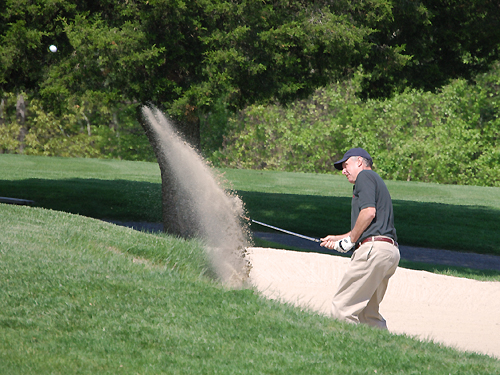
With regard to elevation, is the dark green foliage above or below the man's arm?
above

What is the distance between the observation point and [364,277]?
5.11 metres

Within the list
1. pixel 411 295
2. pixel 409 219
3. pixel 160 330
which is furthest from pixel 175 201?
pixel 409 219

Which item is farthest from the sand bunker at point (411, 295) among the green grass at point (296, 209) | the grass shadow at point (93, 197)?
the grass shadow at point (93, 197)

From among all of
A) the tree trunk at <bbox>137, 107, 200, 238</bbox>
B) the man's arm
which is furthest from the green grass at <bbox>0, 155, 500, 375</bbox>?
the tree trunk at <bbox>137, 107, 200, 238</bbox>

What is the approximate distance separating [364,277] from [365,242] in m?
0.30

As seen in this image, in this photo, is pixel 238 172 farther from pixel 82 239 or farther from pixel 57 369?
pixel 57 369

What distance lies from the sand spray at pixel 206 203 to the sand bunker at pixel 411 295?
40 cm

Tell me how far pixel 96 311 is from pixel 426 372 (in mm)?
2394

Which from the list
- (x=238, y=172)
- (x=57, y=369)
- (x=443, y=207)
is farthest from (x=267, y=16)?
(x=238, y=172)

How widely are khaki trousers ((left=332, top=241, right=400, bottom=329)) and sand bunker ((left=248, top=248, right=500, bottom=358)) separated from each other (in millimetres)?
1329

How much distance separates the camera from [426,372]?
13.6ft

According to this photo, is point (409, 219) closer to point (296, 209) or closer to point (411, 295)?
point (296, 209)

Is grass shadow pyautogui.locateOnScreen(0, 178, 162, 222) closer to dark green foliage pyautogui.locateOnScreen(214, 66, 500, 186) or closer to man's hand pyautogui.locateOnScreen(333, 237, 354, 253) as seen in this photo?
man's hand pyautogui.locateOnScreen(333, 237, 354, 253)

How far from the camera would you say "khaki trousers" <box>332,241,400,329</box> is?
5.02 metres
